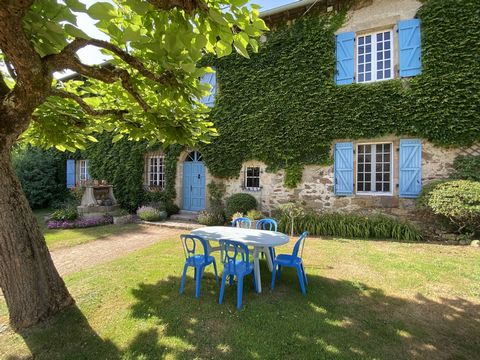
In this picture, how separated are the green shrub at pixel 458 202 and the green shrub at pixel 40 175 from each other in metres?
15.3

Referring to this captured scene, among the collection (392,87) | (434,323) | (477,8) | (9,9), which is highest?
(477,8)

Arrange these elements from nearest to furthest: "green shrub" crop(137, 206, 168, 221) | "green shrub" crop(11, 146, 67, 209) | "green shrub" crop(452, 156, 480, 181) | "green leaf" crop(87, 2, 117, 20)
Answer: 1. "green leaf" crop(87, 2, 117, 20)
2. "green shrub" crop(452, 156, 480, 181)
3. "green shrub" crop(137, 206, 168, 221)
4. "green shrub" crop(11, 146, 67, 209)

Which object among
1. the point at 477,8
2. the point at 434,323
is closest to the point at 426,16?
the point at 477,8

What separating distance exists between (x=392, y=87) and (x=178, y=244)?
718 cm

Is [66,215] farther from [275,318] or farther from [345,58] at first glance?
[345,58]

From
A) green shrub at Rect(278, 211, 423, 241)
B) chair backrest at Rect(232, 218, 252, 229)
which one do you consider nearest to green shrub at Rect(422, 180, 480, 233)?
green shrub at Rect(278, 211, 423, 241)

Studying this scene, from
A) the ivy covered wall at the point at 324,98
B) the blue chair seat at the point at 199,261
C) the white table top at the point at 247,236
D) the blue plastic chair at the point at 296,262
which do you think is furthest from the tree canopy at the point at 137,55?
the ivy covered wall at the point at 324,98

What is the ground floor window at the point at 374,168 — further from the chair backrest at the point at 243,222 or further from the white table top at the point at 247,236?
the white table top at the point at 247,236

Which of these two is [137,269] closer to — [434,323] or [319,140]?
[434,323]

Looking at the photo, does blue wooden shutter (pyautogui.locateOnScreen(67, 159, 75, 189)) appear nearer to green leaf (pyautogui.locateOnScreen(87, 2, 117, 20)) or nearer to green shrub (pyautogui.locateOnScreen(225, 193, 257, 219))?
green shrub (pyautogui.locateOnScreen(225, 193, 257, 219))

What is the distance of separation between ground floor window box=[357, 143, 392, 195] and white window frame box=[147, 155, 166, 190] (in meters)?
7.56

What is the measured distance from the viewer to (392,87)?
710 centimetres

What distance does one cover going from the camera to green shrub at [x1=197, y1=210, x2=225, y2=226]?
27.8ft

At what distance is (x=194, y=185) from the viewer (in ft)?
33.2
